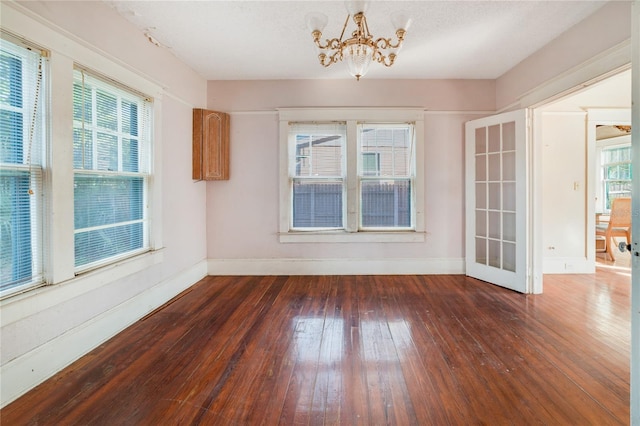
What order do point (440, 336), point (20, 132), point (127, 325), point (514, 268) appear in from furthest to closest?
point (514, 268) → point (127, 325) → point (440, 336) → point (20, 132)

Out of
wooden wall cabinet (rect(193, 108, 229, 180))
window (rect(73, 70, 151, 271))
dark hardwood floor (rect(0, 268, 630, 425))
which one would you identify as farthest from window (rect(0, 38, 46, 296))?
wooden wall cabinet (rect(193, 108, 229, 180))

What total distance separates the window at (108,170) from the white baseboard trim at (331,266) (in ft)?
4.37

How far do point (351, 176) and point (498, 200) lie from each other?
6.11 feet

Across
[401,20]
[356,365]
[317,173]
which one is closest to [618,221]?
[317,173]

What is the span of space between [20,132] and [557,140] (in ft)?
18.4

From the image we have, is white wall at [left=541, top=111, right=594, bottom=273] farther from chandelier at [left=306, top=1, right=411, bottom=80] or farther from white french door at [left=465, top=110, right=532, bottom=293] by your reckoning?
chandelier at [left=306, top=1, right=411, bottom=80]

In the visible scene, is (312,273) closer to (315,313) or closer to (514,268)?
(315,313)

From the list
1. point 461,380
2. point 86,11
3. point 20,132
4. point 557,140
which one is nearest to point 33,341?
point 20,132

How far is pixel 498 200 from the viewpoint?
3545 mm

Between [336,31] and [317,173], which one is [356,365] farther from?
[336,31]

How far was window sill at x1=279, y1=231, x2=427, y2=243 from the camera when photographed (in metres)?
3.95

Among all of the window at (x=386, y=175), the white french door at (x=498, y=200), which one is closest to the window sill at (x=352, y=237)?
the window at (x=386, y=175)

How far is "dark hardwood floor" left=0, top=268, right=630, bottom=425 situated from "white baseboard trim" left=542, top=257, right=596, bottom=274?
0.79 m

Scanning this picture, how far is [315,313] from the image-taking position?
2777 millimetres
